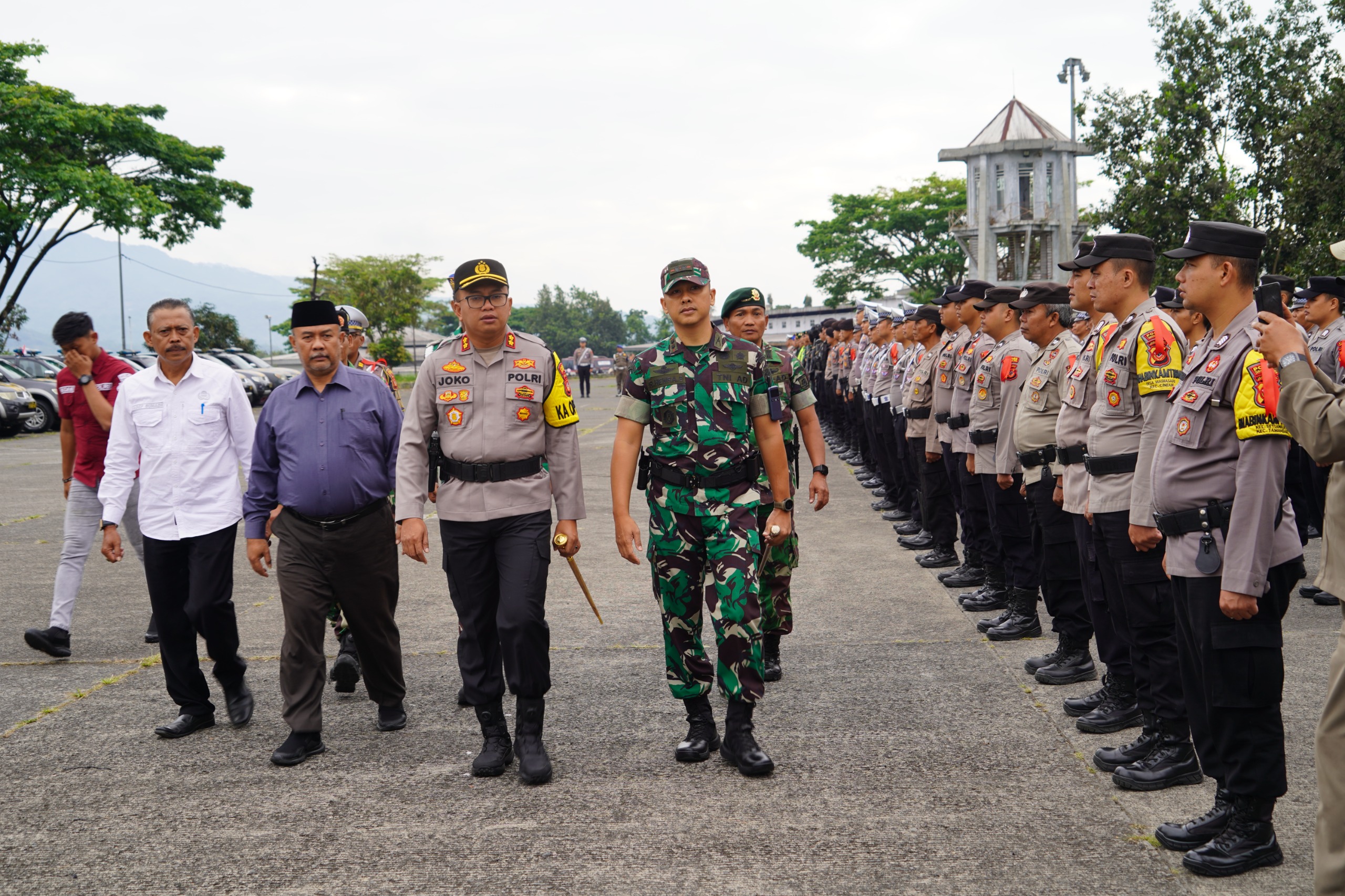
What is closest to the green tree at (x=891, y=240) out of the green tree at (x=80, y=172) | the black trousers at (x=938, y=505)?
the green tree at (x=80, y=172)

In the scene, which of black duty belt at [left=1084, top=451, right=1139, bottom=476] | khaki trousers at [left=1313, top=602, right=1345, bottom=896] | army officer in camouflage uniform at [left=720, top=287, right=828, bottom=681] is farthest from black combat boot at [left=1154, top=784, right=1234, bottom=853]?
army officer in camouflage uniform at [left=720, top=287, right=828, bottom=681]

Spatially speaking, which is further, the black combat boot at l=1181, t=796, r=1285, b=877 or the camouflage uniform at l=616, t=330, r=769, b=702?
the camouflage uniform at l=616, t=330, r=769, b=702

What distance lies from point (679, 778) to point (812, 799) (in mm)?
573

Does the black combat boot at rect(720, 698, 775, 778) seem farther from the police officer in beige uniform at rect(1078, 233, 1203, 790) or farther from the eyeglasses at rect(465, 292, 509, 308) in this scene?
the eyeglasses at rect(465, 292, 509, 308)

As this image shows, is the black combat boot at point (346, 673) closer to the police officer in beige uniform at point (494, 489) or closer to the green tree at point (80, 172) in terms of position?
the police officer in beige uniform at point (494, 489)

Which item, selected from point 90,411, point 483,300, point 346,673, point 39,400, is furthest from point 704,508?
point 39,400

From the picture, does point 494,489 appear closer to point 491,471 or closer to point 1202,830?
point 491,471

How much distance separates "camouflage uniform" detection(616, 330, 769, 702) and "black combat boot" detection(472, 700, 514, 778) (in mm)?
720

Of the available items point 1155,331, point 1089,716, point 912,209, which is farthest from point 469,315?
point 912,209

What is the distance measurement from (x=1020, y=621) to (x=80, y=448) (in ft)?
18.4

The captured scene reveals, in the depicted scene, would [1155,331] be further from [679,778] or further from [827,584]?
[827,584]

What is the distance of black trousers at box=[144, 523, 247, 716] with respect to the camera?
16.9 ft

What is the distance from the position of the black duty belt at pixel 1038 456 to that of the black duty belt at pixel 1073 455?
632 millimetres

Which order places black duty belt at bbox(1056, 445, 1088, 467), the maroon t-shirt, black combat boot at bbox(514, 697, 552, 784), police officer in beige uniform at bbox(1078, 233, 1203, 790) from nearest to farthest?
police officer in beige uniform at bbox(1078, 233, 1203, 790), black combat boot at bbox(514, 697, 552, 784), black duty belt at bbox(1056, 445, 1088, 467), the maroon t-shirt
